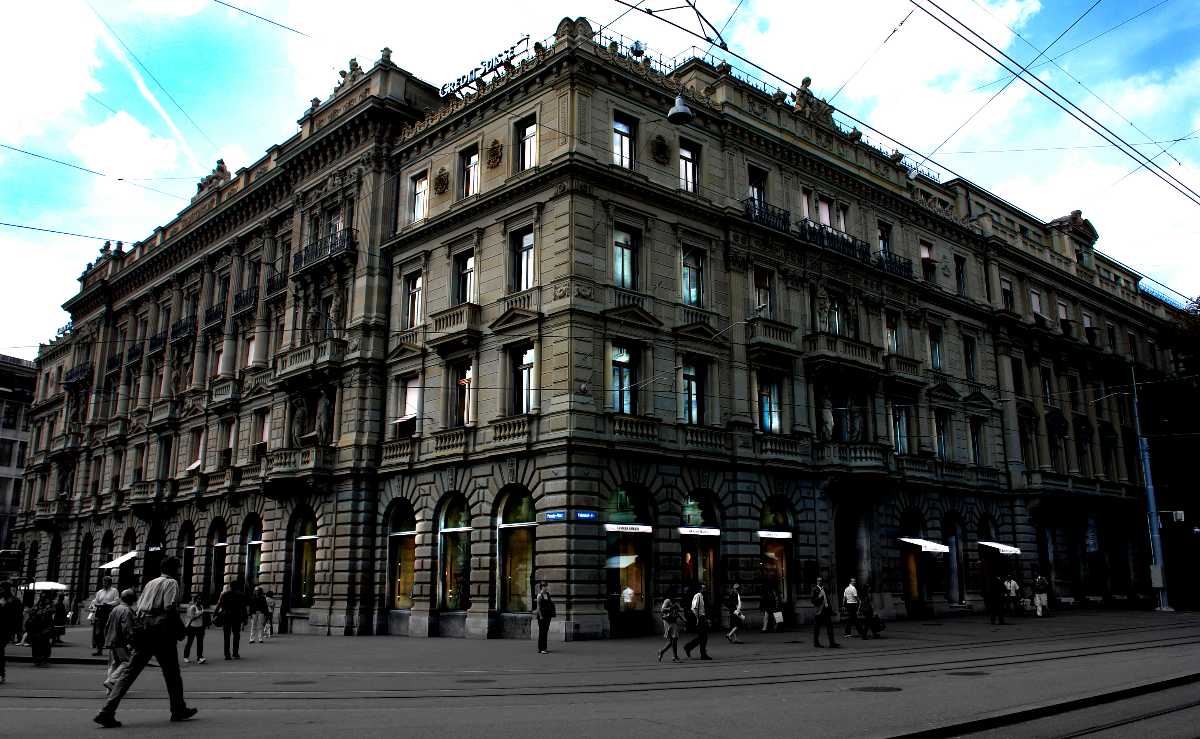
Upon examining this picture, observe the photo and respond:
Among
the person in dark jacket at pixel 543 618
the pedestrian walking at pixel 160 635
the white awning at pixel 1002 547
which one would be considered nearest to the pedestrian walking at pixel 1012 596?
A: the white awning at pixel 1002 547

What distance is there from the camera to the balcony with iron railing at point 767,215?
1362 inches

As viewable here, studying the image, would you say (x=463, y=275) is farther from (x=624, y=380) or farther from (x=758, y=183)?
(x=758, y=183)

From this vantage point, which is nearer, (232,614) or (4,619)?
(4,619)

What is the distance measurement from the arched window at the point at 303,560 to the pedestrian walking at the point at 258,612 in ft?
20.4

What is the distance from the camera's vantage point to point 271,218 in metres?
42.9

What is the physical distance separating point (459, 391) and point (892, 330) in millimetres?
19786

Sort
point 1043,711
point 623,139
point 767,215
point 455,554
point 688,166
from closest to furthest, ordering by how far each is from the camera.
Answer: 1. point 1043,711
2. point 455,554
3. point 623,139
4. point 688,166
5. point 767,215

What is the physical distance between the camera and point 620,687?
15062 mm

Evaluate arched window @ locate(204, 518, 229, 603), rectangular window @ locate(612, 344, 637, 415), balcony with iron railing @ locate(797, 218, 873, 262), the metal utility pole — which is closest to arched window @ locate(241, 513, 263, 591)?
arched window @ locate(204, 518, 229, 603)

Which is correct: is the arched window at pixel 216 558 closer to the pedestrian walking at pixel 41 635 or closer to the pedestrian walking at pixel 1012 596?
the pedestrian walking at pixel 41 635

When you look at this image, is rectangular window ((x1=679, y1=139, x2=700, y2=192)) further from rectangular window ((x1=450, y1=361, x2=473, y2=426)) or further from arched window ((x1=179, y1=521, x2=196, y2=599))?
arched window ((x1=179, y1=521, x2=196, y2=599))

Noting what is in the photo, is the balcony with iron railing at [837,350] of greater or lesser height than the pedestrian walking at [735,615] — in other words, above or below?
above

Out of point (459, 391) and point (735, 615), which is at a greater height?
point (459, 391)

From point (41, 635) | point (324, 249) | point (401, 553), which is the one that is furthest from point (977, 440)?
point (41, 635)
